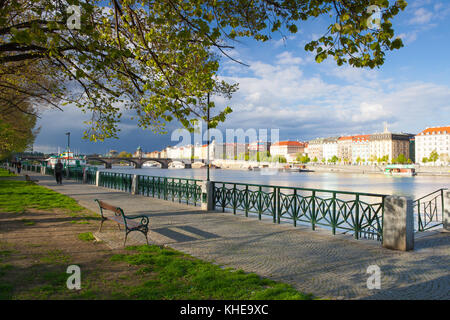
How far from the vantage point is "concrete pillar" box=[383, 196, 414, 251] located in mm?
6941

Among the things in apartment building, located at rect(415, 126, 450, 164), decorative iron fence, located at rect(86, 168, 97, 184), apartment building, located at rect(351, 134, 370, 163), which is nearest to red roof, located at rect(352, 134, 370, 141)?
apartment building, located at rect(351, 134, 370, 163)

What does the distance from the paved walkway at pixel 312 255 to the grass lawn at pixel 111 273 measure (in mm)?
501

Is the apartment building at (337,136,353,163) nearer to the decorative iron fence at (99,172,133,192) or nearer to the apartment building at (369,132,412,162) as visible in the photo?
the apartment building at (369,132,412,162)

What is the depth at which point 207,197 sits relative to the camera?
13.0 m

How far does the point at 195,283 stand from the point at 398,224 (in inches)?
191

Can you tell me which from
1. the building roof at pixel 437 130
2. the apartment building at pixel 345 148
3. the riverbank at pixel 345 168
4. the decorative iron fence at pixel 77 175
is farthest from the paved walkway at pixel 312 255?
the apartment building at pixel 345 148

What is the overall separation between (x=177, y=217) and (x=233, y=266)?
571 centimetres

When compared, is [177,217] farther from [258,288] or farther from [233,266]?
[258,288]

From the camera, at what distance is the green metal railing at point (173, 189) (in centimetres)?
1430

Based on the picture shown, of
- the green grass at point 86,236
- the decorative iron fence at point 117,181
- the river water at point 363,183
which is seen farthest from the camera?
the river water at point 363,183

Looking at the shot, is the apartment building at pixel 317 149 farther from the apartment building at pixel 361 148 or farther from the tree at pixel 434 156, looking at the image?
the tree at pixel 434 156

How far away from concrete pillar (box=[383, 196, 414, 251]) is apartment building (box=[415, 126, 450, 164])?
14233 centimetres

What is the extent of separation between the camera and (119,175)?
2342 cm
